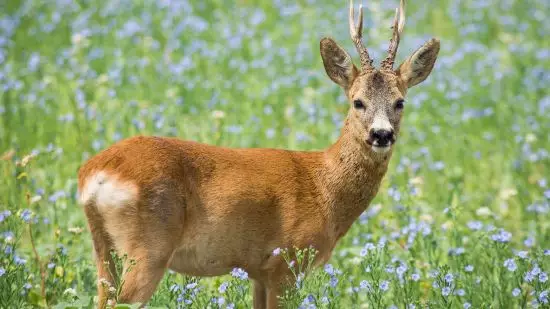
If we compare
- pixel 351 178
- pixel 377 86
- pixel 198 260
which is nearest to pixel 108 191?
pixel 198 260

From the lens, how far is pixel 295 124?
806 centimetres

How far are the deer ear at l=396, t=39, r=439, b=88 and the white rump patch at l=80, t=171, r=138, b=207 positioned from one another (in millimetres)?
1737

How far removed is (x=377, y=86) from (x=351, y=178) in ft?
1.67

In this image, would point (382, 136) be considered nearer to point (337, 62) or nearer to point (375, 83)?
point (375, 83)

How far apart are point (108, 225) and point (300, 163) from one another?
3.96 ft

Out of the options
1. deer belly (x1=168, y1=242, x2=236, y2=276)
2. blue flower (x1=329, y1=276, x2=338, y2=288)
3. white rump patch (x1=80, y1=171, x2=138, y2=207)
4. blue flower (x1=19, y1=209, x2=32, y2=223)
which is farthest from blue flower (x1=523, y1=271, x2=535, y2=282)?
blue flower (x1=19, y1=209, x2=32, y2=223)

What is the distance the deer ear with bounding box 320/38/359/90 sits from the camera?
17.3 feet

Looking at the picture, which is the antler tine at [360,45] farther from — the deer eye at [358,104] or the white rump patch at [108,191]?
the white rump patch at [108,191]

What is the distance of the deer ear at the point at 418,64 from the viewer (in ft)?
17.5

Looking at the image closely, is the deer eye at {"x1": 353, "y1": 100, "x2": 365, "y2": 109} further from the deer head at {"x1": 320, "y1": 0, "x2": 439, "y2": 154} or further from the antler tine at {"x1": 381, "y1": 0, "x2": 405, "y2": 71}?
the antler tine at {"x1": 381, "y1": 0, "x2": 405, "y2": 71}

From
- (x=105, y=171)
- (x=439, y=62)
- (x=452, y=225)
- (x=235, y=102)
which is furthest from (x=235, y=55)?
(x=105, y=171)

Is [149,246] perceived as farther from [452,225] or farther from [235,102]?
[235,102]

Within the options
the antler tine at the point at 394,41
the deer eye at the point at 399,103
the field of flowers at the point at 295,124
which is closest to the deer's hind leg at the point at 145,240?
the field of flowers at the point at 295,124

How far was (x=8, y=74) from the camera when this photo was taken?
877 cm
